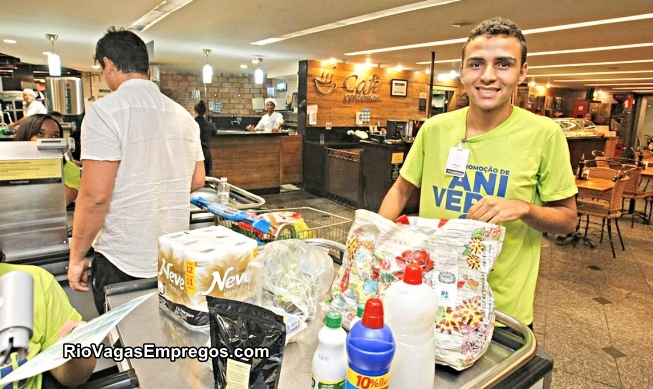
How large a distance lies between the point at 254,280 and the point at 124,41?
51.1 inches

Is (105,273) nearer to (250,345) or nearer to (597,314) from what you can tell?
(250,345)

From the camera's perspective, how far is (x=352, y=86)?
9.36m

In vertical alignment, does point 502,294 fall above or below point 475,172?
below

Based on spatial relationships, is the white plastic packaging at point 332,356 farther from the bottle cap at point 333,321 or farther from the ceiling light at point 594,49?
the ceiling light at point 594,49

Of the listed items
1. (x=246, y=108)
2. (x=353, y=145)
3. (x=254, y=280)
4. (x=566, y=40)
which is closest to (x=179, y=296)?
(x=254, y=280)

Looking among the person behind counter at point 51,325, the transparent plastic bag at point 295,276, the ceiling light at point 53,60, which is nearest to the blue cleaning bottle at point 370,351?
the transparent plastic bag at point 295,276

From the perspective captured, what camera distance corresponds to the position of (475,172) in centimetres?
130

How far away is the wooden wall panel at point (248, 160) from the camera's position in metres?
7.40

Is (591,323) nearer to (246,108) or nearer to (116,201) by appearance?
(116,201)

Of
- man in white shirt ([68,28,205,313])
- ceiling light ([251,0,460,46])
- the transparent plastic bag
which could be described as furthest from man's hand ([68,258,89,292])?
ceiling light ([251,0,460,46])

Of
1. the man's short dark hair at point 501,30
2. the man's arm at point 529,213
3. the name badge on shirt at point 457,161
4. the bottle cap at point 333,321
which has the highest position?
the man's short dark hair at point 501,30

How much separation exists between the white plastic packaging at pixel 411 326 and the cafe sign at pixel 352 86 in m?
8.39

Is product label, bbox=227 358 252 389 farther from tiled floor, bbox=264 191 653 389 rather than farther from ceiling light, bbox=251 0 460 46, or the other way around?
ceiling light, bbox=251 0 460 46

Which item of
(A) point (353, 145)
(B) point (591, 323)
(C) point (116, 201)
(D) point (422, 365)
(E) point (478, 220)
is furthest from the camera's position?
(A) point (353, 145)
